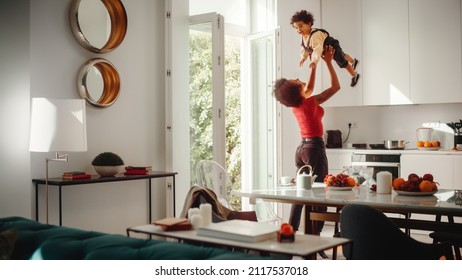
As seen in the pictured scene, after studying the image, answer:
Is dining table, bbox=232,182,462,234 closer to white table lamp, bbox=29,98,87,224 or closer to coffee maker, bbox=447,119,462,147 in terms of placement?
white table lamp, bbox=29,98,87,224

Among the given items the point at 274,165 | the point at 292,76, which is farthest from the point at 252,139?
the point at 292,76

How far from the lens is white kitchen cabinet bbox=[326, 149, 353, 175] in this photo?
7.08m

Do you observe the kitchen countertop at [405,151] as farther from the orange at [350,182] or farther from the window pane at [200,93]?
the orange at [350,182]

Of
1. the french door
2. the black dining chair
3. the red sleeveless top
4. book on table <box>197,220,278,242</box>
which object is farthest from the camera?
the french door

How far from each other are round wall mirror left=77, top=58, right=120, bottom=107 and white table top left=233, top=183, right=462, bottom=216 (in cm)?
152

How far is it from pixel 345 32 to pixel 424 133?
1.54 metres

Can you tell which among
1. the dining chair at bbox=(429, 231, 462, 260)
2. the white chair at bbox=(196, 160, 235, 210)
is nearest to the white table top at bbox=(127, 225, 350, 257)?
the dining chair at bbox=(429, 231, 462, 260)

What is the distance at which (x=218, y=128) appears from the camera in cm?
573

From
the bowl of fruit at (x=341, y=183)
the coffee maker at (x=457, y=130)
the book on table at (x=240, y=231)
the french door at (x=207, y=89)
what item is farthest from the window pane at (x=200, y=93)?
the book on table at (x=240, y=231)

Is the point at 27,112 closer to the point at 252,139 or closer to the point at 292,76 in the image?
the point at 252,139

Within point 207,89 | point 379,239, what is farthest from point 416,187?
point 207,89

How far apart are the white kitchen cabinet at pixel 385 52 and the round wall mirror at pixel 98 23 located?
324cm

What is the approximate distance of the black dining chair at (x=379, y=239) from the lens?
9.95ft
